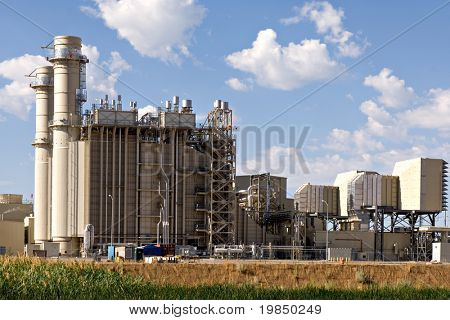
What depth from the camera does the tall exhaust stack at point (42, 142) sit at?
374 ft

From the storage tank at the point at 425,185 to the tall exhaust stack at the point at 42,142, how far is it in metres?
47.7

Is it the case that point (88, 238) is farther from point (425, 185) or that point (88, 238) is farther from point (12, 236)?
point (425, 185)

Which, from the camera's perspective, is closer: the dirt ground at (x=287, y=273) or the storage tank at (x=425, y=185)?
the dirt ground at (x=287, y=273)

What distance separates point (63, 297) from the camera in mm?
40156

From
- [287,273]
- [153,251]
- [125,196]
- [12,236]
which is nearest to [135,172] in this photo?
[125,196]

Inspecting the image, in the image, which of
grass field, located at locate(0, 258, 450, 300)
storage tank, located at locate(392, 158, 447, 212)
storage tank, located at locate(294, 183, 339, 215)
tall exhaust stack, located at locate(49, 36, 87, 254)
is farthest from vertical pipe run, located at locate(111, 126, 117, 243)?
grass field, located at locate(0, 258, 450, 300)

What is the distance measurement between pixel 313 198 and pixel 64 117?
32781mm

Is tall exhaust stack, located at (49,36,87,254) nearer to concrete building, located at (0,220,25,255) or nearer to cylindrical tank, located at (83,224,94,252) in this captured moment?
cylindrical tank, located at (83,224,94,252)

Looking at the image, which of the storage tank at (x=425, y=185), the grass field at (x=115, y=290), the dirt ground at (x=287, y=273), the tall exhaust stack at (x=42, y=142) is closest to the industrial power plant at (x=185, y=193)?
the storage tank at (x=425, y=185)

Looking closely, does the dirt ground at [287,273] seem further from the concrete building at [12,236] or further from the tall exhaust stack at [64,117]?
the concrete building at [12,236]

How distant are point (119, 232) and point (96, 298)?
60.1 metres

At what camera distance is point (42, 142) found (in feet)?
375

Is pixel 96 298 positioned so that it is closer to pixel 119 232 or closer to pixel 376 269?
pixel 376 269

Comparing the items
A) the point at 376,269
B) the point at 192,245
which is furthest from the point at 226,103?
the point at 376,269
